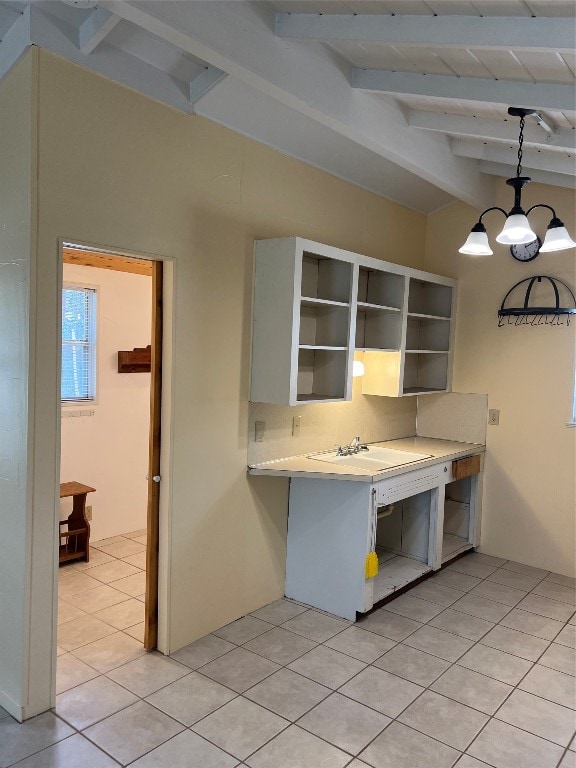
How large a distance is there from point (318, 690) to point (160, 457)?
1.37 m

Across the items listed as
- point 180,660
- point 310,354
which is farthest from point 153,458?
point 310,354

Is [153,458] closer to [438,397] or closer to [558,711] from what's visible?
[558,711]

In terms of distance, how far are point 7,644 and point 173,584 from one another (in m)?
0.82

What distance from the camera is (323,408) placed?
4105 millimetres

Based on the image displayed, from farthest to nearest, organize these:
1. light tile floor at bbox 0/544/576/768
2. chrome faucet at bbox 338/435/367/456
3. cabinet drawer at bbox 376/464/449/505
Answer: chrome faucet at bbox 338/435/367/456, cabinet drawer at bbox 376/464/449/505, light tile floor at bbox 0/544/576/768

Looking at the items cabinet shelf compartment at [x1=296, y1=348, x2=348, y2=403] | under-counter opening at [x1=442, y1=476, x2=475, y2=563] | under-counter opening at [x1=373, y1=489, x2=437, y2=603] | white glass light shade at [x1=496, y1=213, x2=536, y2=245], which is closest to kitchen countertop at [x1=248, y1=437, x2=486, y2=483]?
under-counter opening at [x1=373, y1=489, x2=437, y2=603]

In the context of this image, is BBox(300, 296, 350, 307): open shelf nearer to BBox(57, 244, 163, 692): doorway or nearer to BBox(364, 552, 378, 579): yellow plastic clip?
BBox(57, 244, 163, 692): doorway

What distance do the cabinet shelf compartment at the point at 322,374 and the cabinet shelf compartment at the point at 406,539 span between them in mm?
948

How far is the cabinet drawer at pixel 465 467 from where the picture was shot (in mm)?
4438

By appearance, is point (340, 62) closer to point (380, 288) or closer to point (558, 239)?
point (558, 239)

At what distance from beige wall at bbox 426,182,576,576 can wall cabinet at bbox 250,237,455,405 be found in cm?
23

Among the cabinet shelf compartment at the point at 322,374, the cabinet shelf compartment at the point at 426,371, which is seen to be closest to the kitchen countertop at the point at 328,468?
the cabinet shelf compartment at the point at 322,374

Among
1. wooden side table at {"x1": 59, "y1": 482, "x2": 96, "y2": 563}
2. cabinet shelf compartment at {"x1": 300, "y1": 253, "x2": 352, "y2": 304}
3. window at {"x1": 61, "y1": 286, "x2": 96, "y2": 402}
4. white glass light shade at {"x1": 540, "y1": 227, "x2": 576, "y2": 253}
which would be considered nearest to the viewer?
white glass light shade at {"x1": 540, "y1": 227, "x2": 576, "y2": 253}

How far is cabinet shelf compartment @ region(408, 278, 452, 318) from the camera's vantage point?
4.85 m
